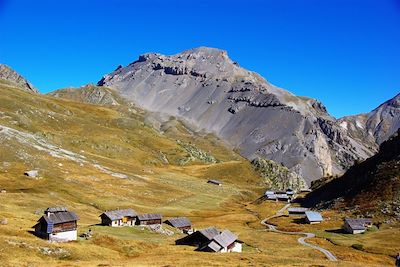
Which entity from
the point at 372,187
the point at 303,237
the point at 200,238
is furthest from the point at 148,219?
the point at 372,187

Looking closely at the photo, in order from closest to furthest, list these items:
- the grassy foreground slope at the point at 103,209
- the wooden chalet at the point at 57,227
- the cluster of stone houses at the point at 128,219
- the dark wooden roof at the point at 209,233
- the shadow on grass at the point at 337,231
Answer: the grassy foreground slope at the point at 103,209 → the wooden chalet at the point at 57,227 → the dark wooden roof at the point at 209,233 → the cluster of stone houses at the point at 128,219 → the shadow on grass at the point at 337,231

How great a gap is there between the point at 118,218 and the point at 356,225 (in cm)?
6027

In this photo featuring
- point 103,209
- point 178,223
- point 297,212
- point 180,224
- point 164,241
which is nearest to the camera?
point 164,241

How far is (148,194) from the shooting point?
167375mm

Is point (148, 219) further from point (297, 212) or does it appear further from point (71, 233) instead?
point (297, 212)

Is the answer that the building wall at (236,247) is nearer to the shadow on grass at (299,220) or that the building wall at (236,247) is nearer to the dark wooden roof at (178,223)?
the dark wooden roof at (178,223)

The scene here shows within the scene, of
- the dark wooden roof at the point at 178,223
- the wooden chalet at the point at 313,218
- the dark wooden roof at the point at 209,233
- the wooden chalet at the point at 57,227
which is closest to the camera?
the wooden chalet at the point at 57,227

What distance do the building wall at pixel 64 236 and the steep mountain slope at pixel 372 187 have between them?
86.0m

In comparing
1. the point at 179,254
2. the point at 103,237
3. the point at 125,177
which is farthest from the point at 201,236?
the point at 125,177

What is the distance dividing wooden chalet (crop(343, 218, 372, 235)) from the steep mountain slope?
9894 millimetres

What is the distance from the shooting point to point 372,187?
14575 centimetres

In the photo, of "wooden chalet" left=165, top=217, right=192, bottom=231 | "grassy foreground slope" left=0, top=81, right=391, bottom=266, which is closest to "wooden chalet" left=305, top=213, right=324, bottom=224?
"grassy foreground slope" left=0, top=81, right=391, bottom=266

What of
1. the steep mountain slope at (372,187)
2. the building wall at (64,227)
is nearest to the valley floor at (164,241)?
the building wall at (64,227)

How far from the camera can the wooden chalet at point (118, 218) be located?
100312 millimetres
